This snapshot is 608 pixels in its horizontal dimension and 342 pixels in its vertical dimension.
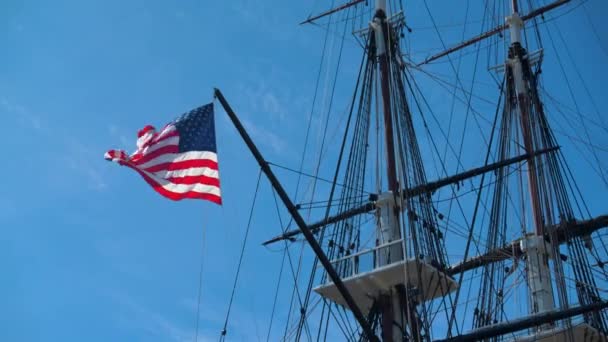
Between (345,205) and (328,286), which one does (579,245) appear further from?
(328,286)

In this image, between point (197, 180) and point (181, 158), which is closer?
point (197, 180)

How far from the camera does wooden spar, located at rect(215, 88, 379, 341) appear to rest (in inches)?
666

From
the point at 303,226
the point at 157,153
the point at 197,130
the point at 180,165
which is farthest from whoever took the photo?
the point at 197,130

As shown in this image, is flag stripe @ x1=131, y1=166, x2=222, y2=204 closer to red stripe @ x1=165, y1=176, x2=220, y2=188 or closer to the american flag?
the american flag

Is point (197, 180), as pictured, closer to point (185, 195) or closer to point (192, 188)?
point (192, 188)

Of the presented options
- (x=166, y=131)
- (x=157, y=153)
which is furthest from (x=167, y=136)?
(x=157, y=153)

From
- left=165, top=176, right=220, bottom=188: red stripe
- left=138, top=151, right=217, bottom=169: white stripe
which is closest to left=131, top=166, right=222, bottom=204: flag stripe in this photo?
left=165, top=176, right=220, bottom=188: red stripe

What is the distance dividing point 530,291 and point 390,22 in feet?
30.3

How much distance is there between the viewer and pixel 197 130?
1864cm

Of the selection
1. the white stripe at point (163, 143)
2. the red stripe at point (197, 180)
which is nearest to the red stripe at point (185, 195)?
the red stripe at point (197, 180)

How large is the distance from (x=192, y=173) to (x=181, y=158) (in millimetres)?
432

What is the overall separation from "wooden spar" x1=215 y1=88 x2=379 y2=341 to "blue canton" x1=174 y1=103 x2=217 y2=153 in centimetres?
109

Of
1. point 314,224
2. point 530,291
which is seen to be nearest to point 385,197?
point 314,224

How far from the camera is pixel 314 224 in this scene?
26.9 m
